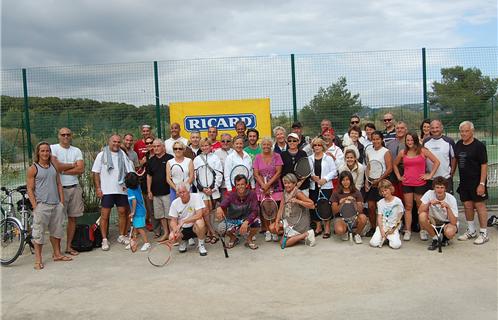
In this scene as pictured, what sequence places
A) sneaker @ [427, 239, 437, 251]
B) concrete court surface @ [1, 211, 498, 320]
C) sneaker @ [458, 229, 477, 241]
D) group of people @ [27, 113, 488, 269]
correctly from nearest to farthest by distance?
concrete court surface @ [1, 211, 498, 320] < sneaker @ [427, 239, 437, 251] < group of people @ [27, 113, 488, 269] < sneaker @ [458, 229, 477, 241]

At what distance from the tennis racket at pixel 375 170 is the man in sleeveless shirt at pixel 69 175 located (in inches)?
185

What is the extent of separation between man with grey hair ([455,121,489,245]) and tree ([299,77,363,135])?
2.61 meters

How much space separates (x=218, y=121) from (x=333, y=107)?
7.88 feet

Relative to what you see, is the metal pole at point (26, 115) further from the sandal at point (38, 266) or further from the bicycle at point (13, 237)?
the sandal at point (38, 266)

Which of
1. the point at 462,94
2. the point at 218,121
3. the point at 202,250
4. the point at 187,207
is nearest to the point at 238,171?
the point at 187,207

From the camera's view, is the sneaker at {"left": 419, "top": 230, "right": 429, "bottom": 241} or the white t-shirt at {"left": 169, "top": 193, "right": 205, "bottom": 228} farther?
the sneaker at {"left": 419, "top": 230, "right": 429, "bottom": 241}

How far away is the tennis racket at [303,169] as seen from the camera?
741cm

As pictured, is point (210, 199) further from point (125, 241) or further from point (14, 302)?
point (14, 302)

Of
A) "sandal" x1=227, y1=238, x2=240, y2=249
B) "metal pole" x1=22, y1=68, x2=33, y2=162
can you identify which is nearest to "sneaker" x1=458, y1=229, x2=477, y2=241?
"sandal" x1=227, y1=238, x2=240, y2=249

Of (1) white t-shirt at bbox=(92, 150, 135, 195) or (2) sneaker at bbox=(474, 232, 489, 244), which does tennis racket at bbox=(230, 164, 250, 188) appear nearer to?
(1) white t-shirt at bbox=(92, 150, 135, 195)

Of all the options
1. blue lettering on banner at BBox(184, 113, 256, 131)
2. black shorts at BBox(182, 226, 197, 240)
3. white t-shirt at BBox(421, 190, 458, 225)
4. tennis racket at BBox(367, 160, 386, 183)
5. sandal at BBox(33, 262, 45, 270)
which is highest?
blue lettering on banner at BBox(184, 113, 256, 131)

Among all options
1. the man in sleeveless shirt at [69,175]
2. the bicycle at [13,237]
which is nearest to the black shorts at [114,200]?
the man in sleeveless shirt at [69,175]

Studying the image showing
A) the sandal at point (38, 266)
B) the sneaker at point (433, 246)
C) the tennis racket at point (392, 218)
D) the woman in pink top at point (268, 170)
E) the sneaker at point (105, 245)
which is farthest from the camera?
the sneaker at point (105, 245)

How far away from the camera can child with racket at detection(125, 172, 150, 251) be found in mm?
7320
